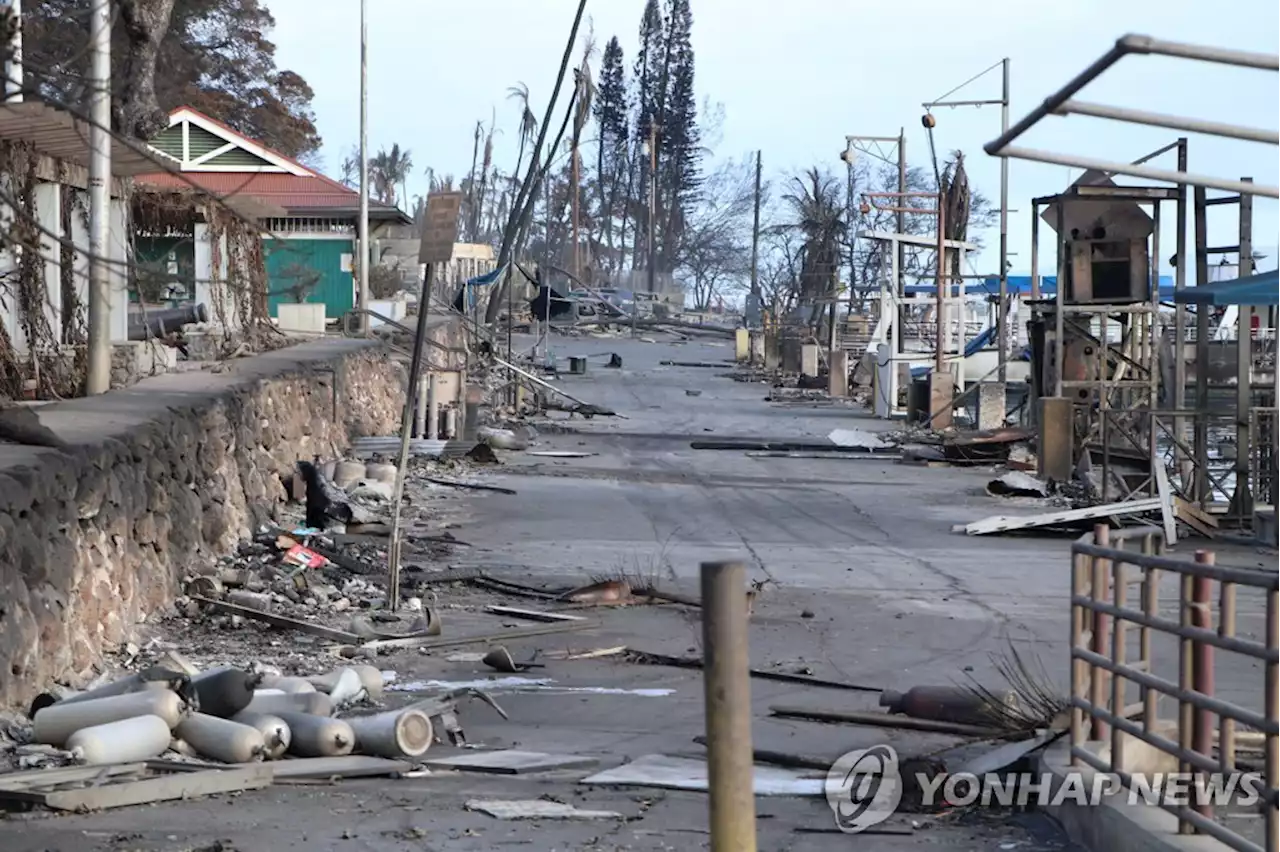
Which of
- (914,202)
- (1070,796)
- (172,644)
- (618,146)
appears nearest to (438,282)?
(914,202)

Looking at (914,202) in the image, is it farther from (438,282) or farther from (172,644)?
(172,644)

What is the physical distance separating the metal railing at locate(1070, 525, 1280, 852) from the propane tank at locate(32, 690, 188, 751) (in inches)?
172

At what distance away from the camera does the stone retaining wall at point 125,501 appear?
9.61m

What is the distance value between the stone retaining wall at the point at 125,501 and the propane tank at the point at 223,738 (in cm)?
111

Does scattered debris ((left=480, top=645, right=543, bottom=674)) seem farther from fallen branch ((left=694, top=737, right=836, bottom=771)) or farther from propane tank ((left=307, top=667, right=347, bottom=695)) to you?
fallen branch ((left=694, top=737, right=836, bottom=771))

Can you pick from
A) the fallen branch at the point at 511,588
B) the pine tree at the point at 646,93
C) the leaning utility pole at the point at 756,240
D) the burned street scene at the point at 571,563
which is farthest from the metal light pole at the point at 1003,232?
the pine tree at the point at 646,93

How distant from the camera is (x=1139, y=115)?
6.14 meters

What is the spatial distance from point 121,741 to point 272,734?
29.3 inches

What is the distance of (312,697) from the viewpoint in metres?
9.16

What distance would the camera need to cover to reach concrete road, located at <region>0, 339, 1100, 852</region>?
734 centimetres

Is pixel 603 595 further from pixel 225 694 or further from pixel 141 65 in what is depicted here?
pixel 225 694

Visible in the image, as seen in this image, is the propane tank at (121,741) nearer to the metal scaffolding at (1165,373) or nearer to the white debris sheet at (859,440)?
the metal scaffolding at (1165,373)

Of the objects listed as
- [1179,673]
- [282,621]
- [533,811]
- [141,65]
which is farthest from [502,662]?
[1179,673]

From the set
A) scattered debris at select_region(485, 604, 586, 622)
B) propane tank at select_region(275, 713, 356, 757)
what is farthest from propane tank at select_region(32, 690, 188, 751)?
scattered debris at select_region(485, 604, 586, 622)
